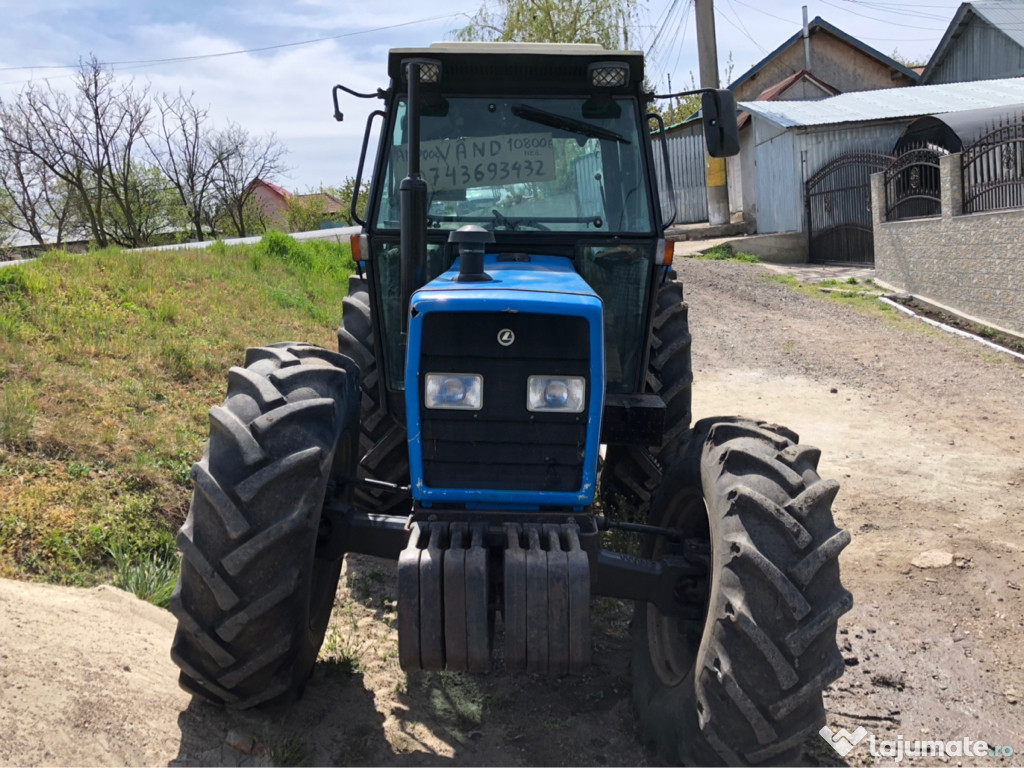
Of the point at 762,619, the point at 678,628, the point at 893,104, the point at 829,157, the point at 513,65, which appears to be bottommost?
the point at 678,628

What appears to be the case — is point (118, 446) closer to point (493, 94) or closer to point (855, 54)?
point (493, 94)

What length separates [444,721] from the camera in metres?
3.74

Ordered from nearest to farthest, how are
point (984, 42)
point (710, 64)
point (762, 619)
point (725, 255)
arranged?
point (762, 619), point (725, 255), point (710, 64), point (984, 42)

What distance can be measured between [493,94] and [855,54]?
103ft

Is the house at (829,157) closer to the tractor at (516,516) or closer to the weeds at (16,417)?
the tractor at (516,516)

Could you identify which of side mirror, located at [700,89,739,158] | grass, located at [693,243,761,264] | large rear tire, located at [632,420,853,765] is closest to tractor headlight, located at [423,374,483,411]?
large rear tire, located at [632,420,853,765]

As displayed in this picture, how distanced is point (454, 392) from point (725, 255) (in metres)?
17.0

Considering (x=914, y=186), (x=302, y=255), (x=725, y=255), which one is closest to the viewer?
(x=302, y=255)

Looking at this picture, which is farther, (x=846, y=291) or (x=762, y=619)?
(x=846, y=291)

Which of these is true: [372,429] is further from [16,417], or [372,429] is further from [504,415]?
[16,417]

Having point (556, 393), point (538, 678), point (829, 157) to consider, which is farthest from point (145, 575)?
point (829, 157)

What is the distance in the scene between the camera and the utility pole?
70.1 feet

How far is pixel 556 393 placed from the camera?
11.0ft

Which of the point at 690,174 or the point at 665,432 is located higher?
the point at 690,174
